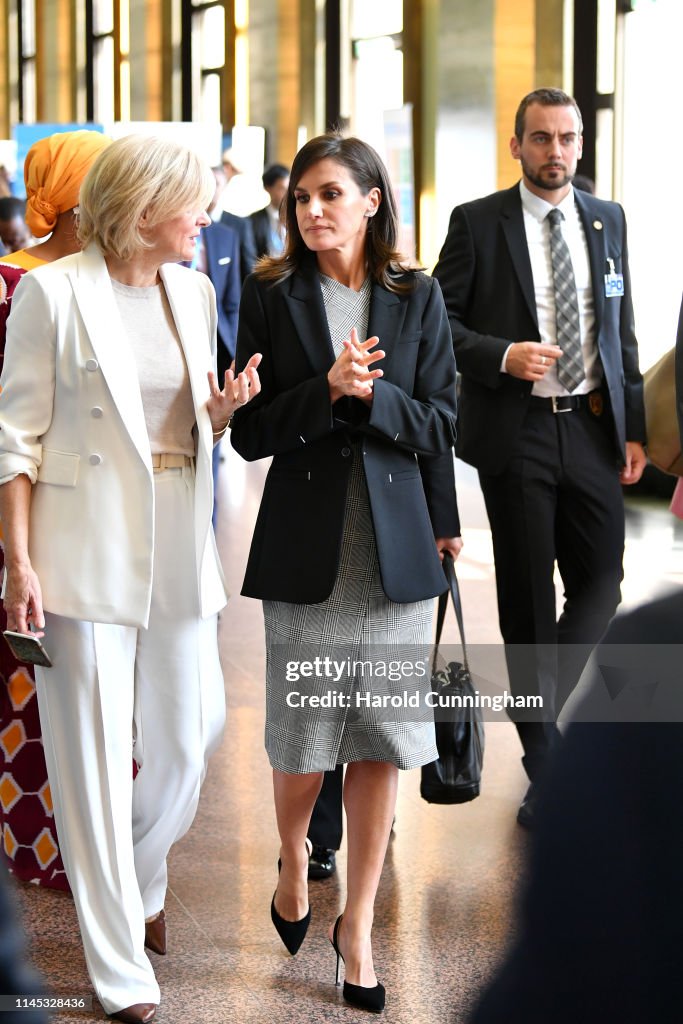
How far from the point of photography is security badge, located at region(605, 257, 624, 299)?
4051mm

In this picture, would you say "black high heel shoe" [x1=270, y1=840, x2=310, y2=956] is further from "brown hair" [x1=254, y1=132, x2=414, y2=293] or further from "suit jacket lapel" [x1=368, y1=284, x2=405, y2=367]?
"brown hair" [x1=254, y1=132, x2=414, y2=293]

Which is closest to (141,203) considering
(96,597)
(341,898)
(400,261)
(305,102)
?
(400,261)

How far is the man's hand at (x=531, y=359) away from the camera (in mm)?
3836

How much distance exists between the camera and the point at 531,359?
3836 mm

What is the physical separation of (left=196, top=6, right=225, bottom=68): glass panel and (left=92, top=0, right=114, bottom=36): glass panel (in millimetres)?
2988

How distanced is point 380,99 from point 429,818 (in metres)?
13.2

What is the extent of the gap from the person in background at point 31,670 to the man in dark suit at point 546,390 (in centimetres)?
124

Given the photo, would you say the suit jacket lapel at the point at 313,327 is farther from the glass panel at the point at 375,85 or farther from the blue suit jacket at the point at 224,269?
the glass panel at the point at 375,85

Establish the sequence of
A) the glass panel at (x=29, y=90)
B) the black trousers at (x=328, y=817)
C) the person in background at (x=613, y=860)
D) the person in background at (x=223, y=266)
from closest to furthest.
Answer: the person in background at (x=613, y=860), the black trousers at (x=328, y=817), the person in background at (x=223, y=266), the glass panel at (x=29, y=90)

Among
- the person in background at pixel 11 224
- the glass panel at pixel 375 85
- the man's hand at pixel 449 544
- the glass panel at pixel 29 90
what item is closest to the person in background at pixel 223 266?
the man's hand at pixel 449 544

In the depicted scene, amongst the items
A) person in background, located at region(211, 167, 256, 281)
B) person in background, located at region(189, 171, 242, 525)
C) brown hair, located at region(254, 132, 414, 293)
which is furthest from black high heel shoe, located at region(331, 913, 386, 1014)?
person in background, located at region(211, 167, 256, 281)

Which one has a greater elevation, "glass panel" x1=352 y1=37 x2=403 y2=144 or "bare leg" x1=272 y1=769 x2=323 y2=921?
"glass panel" x1=352 y1=37 x2=403 y2=144

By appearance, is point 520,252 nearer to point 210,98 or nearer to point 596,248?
point 596,248

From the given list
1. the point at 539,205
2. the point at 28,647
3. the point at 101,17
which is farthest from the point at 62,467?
the point at 101,17
